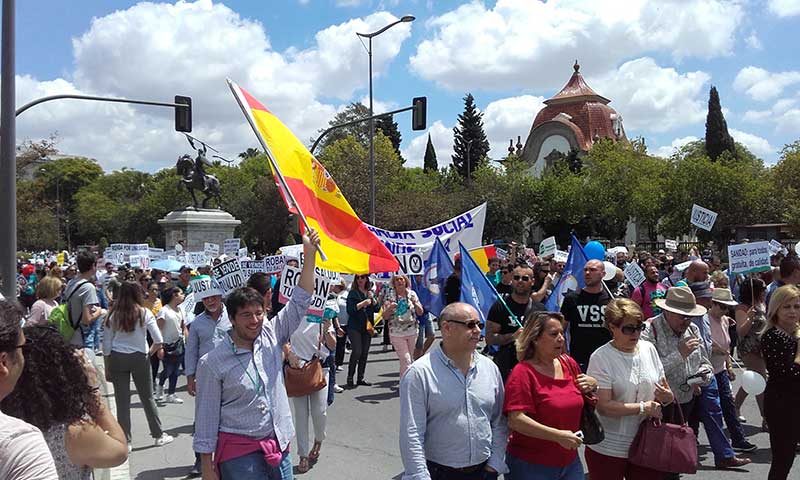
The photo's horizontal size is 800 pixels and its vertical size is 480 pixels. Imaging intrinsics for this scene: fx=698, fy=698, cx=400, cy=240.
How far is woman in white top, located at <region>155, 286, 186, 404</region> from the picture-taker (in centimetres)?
946

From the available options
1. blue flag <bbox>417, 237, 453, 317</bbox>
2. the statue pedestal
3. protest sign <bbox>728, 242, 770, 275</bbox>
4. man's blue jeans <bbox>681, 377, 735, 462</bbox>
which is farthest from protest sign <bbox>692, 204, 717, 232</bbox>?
the statue pedestal

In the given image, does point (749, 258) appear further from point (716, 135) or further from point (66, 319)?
point (716, 135)

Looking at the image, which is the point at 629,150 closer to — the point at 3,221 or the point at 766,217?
the point at 766,217

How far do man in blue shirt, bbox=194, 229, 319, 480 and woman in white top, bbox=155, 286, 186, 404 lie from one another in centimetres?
584

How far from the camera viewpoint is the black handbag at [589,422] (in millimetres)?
4012

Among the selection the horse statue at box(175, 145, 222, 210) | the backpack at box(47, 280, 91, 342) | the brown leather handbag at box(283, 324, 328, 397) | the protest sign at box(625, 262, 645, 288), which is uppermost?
the horse statue at box(175, 145, 222, 210)

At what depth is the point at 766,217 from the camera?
144ft

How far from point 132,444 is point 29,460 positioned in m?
6.08

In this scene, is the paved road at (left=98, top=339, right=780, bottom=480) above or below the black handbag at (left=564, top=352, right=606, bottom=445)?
below

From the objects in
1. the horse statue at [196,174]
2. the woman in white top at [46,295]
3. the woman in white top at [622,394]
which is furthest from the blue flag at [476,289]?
the horse statue at [196,174]

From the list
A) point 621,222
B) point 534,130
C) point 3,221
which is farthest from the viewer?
point 534,130

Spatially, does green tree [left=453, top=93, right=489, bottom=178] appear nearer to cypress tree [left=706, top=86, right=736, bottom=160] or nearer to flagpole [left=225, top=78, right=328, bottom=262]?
cypress tree [left=706, top=86, right=736, bottom=160]

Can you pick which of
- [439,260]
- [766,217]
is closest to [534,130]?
[766,217]

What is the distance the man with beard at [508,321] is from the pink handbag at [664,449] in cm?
193
